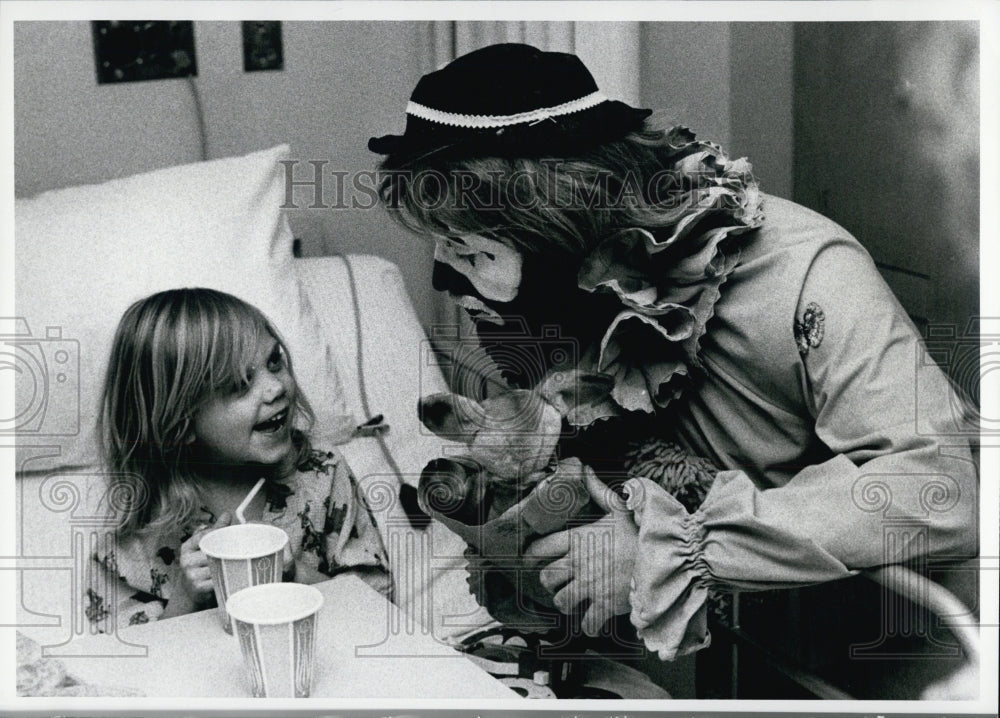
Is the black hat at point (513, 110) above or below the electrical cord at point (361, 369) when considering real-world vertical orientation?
above

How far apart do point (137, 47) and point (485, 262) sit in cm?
41

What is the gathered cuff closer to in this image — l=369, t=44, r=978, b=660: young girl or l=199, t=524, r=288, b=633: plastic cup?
l=369, t=44, r=978, b=660: young girl

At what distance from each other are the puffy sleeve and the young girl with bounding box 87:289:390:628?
0.97 feet

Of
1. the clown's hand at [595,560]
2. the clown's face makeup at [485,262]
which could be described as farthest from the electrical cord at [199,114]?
the clown's hand at [595,560]

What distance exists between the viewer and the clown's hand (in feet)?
3.55

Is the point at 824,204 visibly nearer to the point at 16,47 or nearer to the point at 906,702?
the point at 906,702

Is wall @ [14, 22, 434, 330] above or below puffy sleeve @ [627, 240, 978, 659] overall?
above

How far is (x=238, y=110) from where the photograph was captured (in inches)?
44.4

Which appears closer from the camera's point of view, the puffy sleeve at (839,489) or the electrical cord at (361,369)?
the puffy sleeve at (839,489)

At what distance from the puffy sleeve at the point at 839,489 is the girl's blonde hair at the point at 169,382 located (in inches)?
15.2

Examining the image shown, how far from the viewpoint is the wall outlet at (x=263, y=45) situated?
3.68 ft

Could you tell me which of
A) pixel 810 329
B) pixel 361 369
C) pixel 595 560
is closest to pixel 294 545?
pixel 361 369

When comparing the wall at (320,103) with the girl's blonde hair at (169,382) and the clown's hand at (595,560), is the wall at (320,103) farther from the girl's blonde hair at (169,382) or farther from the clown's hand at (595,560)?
the clown's hand at (595,560)

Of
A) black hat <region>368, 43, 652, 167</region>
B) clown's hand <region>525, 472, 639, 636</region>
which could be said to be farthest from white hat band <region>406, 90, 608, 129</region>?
Result: clown's hand <region>525, 472, 639, 636</region>
